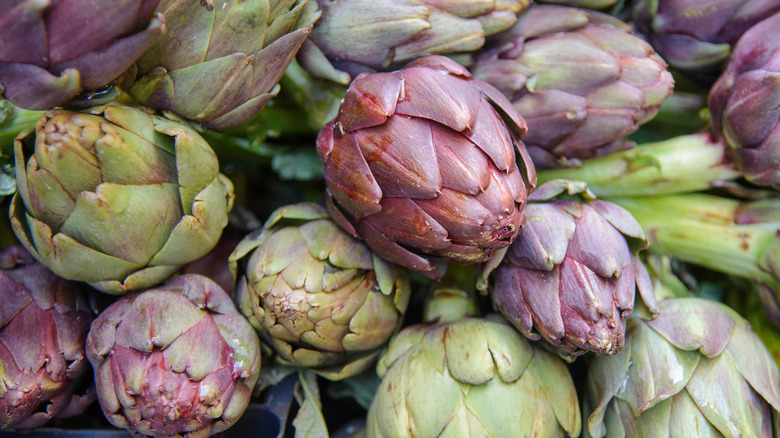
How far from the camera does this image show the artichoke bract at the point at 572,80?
1.05 meters

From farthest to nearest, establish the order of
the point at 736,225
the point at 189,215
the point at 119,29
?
the point at 736,225, the point at 189,215, the point at 119,29

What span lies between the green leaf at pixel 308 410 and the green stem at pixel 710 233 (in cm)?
77

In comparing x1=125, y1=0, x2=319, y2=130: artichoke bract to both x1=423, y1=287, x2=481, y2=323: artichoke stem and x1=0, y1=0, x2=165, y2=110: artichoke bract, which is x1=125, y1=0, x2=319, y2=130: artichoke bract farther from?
x1=423, y1=287, x2=481, y2=323: artichoke stem

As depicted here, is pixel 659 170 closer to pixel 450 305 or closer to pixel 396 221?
pixel 450 305

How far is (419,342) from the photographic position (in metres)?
1.03

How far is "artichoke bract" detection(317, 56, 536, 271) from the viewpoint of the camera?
84cm

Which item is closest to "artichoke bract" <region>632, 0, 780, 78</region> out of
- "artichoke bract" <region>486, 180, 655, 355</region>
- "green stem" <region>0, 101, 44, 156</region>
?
"artichoke bract" <region>486, 180, 655, 355</region>

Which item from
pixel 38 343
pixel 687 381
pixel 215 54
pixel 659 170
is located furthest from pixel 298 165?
pixel 687 381

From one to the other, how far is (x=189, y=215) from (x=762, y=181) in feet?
3.62

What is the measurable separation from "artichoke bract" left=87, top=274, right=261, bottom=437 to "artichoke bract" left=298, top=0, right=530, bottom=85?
1.64ft

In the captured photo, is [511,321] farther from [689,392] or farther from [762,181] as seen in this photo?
[762,181]

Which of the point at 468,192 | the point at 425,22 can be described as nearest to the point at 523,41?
the point at 425,22

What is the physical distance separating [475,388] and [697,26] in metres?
0.90

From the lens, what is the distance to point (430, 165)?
0.84 meters
